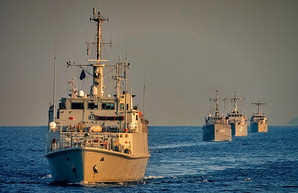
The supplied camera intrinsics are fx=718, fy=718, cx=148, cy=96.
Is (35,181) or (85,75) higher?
(85,75)

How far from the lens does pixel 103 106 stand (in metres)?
50.1

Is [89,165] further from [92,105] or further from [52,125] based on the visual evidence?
[92,105]

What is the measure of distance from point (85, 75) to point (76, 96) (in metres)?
1.80

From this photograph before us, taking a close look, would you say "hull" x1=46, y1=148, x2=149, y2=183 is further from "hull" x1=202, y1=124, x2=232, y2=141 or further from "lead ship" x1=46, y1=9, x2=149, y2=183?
"hull" x1=202, y1=124, x2=232, y2=141

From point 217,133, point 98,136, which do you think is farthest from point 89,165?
point 217,133

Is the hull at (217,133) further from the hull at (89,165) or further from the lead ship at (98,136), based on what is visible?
the hull at (89,165)

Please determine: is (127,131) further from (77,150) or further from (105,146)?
(77,150)

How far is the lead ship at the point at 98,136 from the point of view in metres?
44.5

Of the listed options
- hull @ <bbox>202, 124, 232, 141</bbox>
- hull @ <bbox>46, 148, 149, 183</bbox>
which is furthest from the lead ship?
hull @ <bbox>202, 124, 232, 141</bbox>

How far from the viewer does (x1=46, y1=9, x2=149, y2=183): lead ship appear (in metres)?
44.5

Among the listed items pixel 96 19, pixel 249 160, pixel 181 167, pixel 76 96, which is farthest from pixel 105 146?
pixel 249 160

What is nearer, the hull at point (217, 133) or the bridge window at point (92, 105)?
the bridge window at point (92, 105)

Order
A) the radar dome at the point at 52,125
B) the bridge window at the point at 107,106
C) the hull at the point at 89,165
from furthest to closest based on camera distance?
the bridge window at the point at 107,106 < the radar dome at the point at 52,125 < the hull at the point at 89,165

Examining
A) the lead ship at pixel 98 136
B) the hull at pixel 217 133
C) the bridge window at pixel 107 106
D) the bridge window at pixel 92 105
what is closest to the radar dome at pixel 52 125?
the lead ship at pixel 98 136
